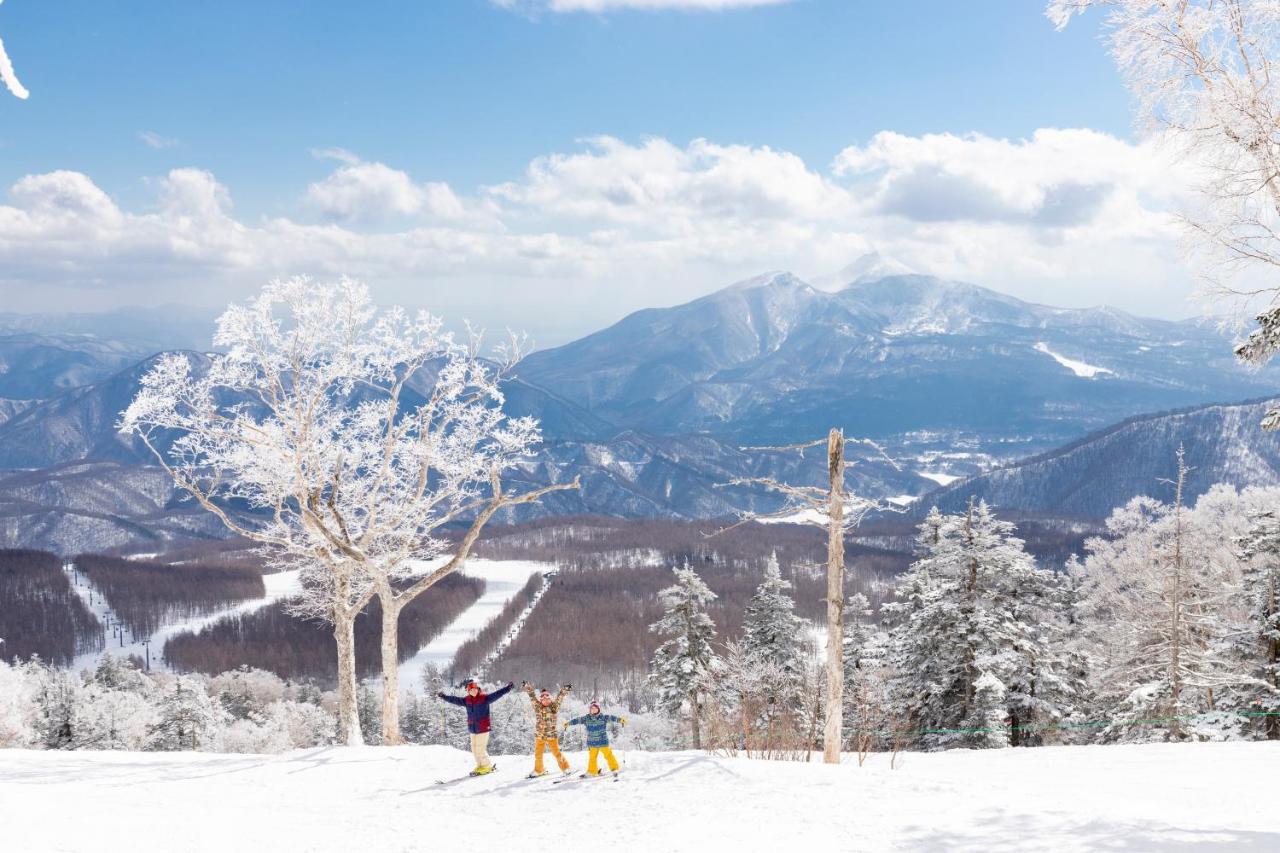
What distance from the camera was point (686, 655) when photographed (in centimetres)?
3612

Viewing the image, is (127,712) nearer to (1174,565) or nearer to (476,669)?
(1174,565)

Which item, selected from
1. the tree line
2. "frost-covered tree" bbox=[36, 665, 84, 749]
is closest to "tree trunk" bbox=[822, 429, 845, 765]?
"frost-covered tree" bbox=[36, 665, 84, 749]

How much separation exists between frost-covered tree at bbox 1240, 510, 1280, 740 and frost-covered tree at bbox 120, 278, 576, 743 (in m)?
21.5

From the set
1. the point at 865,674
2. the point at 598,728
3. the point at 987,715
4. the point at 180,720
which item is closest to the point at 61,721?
the point at 180,720

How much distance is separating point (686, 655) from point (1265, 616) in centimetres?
2174

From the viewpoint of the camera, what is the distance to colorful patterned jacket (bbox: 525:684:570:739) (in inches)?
593

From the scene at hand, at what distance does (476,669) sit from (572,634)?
20056mm

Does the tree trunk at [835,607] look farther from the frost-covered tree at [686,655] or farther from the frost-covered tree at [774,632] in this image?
the frost-covered tree at [774,632]

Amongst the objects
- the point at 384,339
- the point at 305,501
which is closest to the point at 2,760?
the point at 305,501

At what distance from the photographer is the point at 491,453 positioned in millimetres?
22766

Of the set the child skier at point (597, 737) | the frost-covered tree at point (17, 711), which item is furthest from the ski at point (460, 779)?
the frost-covered tree at point (17, 711)

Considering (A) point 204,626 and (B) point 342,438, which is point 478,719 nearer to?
(B) point 342,438

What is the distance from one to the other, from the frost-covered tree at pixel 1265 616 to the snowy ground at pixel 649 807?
291 inches

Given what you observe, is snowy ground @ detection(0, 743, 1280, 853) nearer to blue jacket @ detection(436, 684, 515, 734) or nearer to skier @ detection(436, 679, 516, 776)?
skier @ detection(436, 679, 516, 776)
